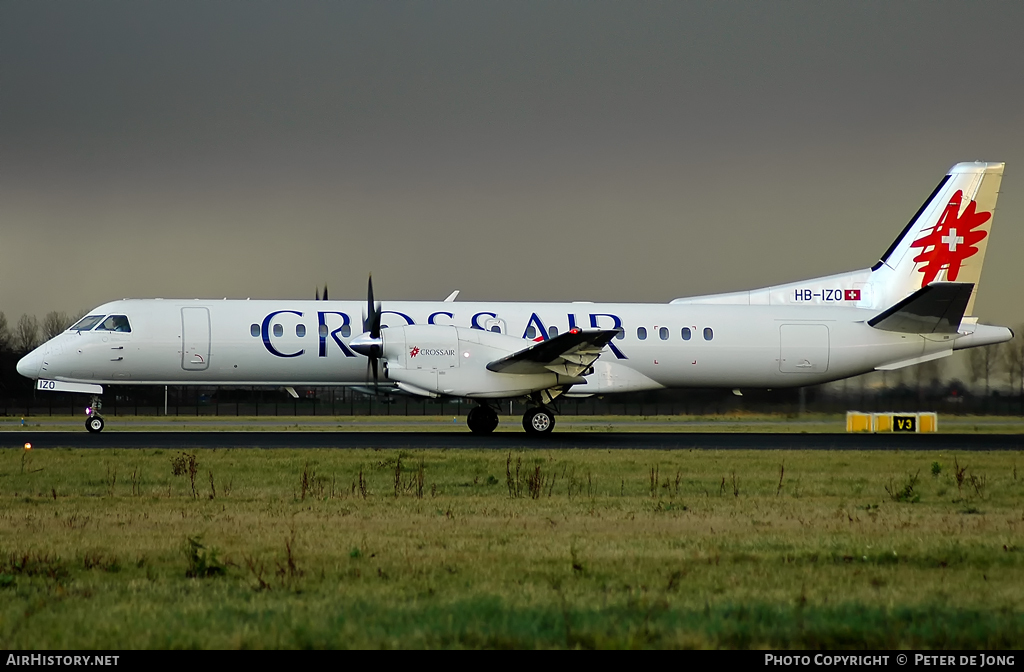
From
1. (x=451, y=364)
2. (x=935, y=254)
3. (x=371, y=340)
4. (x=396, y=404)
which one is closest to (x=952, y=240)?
(x=935, y=254)

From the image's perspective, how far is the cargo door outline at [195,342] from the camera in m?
28.2

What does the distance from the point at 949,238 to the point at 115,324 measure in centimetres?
2631

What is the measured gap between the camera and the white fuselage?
28281mm

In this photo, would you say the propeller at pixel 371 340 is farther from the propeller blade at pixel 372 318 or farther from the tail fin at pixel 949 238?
the tail fin at pixel 949 238

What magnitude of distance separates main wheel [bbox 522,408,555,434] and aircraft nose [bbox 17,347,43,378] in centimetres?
1359

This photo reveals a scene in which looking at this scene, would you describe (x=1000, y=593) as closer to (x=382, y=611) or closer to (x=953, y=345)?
(x=382, y=611)

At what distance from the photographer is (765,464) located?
20.9 metres

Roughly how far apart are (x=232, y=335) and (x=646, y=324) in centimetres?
1208

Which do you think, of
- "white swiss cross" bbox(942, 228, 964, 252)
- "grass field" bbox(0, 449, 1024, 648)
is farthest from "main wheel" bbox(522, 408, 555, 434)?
"white swiss cross" bbox(942, 228, 964, 252)

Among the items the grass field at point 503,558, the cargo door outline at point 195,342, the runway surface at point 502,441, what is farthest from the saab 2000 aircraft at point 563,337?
the grass field at point 503,558

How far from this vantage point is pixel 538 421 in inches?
1141

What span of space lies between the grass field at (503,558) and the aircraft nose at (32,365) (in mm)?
10231
